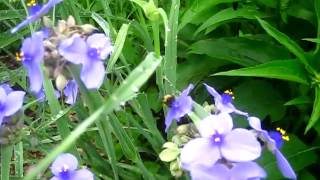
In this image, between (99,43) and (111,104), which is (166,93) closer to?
(99,43)

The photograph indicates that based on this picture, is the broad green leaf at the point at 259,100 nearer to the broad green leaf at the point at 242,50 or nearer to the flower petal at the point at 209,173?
the broad green leaf at the point at 242,50

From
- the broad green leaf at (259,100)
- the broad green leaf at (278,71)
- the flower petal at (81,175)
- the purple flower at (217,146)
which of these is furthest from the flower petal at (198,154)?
the broad green leaf at (259,100)

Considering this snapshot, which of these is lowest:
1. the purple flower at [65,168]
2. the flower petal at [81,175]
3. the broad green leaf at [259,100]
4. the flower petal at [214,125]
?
the broad green leaf at [259,100]

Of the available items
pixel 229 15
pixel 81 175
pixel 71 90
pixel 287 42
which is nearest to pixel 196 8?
pixel 229 15

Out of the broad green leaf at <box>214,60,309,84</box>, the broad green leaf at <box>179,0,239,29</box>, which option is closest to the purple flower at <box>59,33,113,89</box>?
the broad green leaf at <box>214,60,309,84</box>

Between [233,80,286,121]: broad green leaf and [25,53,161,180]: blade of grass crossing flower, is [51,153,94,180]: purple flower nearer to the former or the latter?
[25,53,161,180]: blade of grass crossing flower

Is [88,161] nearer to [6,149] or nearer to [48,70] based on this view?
[6,149]
